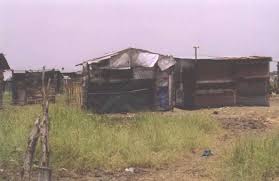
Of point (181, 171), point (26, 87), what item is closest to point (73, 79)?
point (26, 87)

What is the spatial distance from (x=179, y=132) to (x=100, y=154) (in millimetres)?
2850

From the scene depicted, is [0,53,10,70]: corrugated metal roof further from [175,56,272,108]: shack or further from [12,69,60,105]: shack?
[175,56,272,108]: shack

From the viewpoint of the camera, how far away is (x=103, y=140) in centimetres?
1027

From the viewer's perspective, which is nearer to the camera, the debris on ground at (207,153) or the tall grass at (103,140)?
the tall grass at (103,140)

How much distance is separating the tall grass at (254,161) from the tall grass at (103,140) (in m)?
1.37

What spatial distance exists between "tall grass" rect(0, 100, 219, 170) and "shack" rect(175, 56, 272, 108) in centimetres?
818

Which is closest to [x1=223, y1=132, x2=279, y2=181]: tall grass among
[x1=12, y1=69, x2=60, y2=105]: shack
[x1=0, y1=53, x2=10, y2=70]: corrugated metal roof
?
[x1=0, y1=53, x2=10, y2=70]: corrugated metal roof

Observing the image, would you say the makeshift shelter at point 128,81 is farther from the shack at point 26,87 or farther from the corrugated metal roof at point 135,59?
the shack at point 26,87

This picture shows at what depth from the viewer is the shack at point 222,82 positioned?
21.5m

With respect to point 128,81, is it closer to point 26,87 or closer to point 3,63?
point 3,63

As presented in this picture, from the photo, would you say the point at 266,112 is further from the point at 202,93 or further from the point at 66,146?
the point at 66,146

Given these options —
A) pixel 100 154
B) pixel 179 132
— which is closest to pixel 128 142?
pixel 100 154

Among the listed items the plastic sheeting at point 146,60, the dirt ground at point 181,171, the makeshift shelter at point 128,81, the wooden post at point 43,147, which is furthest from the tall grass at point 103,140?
the plastic sheeting at point 146,60

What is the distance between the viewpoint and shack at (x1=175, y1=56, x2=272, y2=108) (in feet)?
70.5
